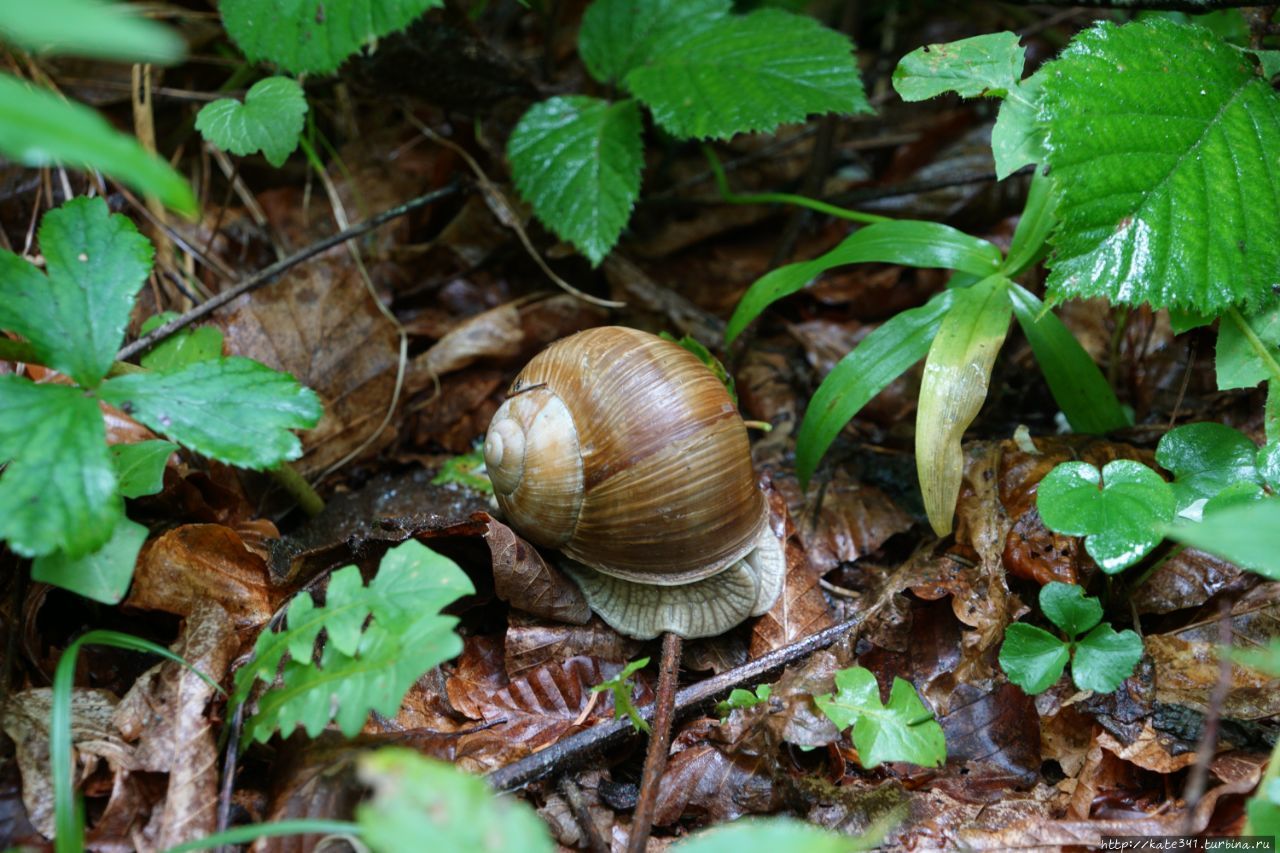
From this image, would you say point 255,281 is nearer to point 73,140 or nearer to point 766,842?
point 73,140

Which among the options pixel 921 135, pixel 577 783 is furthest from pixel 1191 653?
pixel 921 135

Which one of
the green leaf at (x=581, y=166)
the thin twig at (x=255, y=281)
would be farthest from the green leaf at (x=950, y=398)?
the thin twig at (x=255, y=281)

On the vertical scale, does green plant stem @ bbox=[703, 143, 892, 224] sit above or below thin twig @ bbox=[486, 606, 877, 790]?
above

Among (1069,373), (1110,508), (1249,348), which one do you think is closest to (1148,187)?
(1249,348)

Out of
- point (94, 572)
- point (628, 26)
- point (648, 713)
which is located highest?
point (628, 26)

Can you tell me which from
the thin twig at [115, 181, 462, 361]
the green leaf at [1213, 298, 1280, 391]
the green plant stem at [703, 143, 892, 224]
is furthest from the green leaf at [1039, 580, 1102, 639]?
the thin twig at [115, 181, 462, 361]

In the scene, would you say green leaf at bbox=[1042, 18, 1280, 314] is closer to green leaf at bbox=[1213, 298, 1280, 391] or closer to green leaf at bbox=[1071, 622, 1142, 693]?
green leaf at bbox=[1213, 298, 1280, 391]

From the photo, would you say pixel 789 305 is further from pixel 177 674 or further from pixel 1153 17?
pixel 177 674
